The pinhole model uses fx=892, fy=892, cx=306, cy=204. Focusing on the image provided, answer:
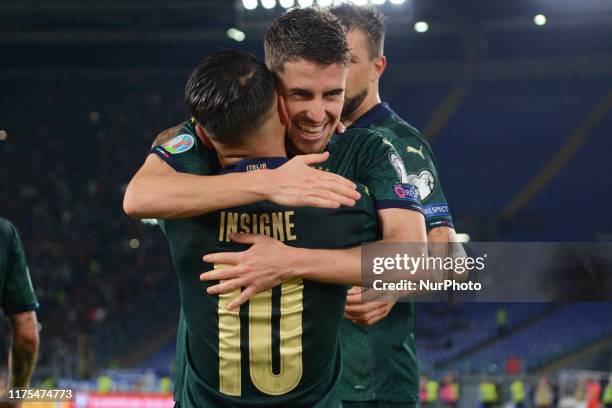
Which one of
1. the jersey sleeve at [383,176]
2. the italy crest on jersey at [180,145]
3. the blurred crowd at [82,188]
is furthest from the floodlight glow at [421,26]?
the italy crest on jersey at [180,145]

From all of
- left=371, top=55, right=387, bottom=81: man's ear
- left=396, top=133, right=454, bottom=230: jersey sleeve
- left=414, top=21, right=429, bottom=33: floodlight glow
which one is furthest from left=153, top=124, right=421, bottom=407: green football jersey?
left=414, top=21, right=429, bottom=33: floodlight glow

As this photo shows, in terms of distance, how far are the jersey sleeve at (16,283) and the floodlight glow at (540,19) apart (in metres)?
20.7

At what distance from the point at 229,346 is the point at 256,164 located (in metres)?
0.46

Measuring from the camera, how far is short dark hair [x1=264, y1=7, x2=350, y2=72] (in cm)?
240

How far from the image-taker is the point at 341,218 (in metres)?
2.23

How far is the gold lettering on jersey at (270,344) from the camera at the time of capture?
219 cm

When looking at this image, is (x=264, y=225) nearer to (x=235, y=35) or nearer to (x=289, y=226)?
(x=289, y=226)

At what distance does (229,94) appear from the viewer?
210cm

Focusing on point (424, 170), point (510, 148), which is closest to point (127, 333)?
point (510, 148)

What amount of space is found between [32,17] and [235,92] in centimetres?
2339

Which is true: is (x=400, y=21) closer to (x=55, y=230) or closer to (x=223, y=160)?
Result: (x=55, y=230)

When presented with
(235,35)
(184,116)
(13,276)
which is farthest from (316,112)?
(184,116)

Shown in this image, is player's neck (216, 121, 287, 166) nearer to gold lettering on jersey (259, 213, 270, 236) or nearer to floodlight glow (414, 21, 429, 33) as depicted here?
gold lettering on jersey (259, 213, 270, 236)

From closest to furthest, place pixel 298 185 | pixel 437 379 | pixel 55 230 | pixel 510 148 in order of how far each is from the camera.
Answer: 1. pixel 298 185
2. pixel 437 379
3. pixel 55 230
4. pixel 510 148
